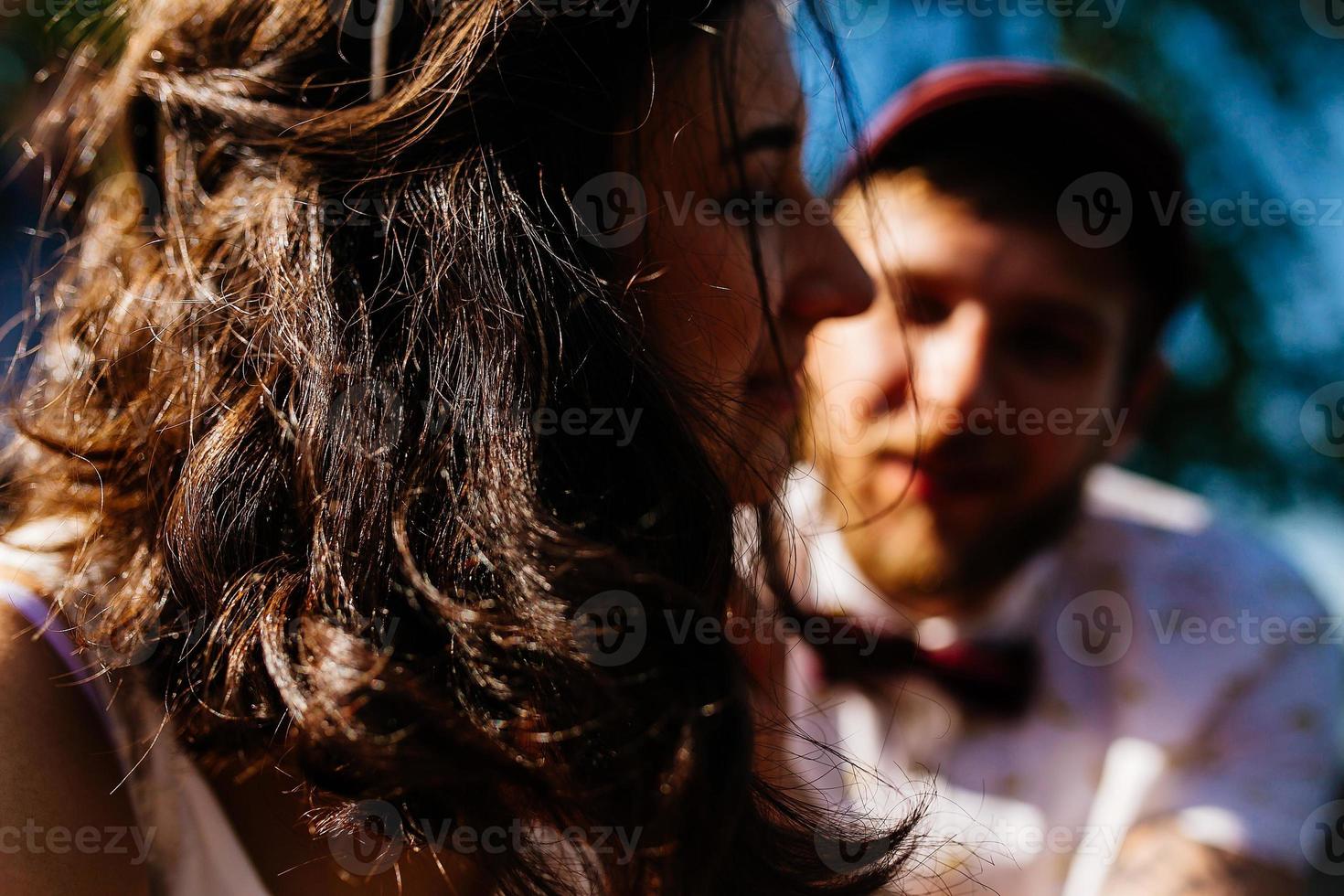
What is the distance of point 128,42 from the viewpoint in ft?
3.04

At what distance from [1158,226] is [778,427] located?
1.12m

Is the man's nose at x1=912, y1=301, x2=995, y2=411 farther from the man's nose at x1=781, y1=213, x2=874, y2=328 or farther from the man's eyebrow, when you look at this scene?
the man's eyebrow

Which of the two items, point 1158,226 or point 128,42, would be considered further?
point 1158,226

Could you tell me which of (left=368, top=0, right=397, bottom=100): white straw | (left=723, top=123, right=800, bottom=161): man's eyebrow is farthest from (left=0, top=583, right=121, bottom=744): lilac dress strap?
(left=723, top=123, right=800, bottom=161): man's eyebrow

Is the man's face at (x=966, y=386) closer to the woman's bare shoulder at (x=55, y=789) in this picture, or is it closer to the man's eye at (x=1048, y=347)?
the man's eye at (x=1048, y=347)

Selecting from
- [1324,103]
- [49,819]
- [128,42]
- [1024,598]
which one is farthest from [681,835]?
[1324,103]

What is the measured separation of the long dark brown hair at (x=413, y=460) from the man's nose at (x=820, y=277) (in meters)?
0.27

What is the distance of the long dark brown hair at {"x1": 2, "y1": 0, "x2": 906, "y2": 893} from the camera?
660 mm

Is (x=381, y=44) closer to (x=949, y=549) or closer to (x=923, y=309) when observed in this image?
(x=923, y=309)

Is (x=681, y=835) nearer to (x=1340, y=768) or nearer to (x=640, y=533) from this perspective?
(x=640, y=533)

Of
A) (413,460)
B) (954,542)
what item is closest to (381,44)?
(413,460)

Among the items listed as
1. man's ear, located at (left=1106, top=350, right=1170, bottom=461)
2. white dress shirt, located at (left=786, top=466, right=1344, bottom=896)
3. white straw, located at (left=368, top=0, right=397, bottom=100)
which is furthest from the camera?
man's ear, located at (left=1106, top=350, right=1170, bottom=461)

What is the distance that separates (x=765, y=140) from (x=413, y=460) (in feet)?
1.58

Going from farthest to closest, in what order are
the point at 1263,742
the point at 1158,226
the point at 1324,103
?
the point at 1324,103 < the point at 1158,226 < the point at 1263,742
